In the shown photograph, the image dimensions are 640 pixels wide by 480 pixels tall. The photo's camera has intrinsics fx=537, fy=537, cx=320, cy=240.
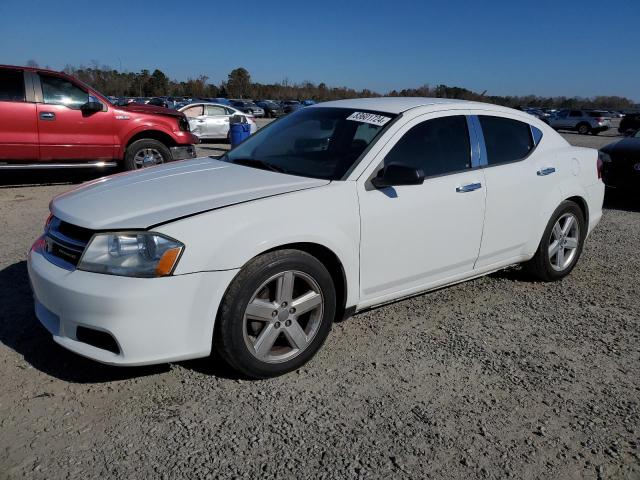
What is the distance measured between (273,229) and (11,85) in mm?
7087

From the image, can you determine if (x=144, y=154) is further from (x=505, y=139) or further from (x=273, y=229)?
(x=273, y=229)

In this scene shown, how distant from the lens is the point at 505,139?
4273mm

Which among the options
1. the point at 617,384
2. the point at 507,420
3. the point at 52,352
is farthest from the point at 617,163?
the point at 52,352

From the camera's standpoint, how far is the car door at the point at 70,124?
820 centimetres

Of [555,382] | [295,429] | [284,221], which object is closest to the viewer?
[295,429]

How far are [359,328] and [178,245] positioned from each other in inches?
63.4

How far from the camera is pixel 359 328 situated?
379cm

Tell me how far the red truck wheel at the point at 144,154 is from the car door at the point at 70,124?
28 centimetres

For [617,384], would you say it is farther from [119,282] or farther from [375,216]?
[119,282]

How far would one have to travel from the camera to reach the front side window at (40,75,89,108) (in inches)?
324

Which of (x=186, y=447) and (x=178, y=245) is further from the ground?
(x=178, y=245)

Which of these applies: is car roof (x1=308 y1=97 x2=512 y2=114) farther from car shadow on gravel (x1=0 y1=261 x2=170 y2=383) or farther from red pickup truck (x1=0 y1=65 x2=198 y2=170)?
red pickup truck (x1=0 y1=65 x2=198 y2=170)

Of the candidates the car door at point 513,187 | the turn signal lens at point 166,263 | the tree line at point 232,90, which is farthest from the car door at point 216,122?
the tree line at point 232,90

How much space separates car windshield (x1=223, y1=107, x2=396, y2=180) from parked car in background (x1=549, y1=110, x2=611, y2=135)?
→ 3671 cm
